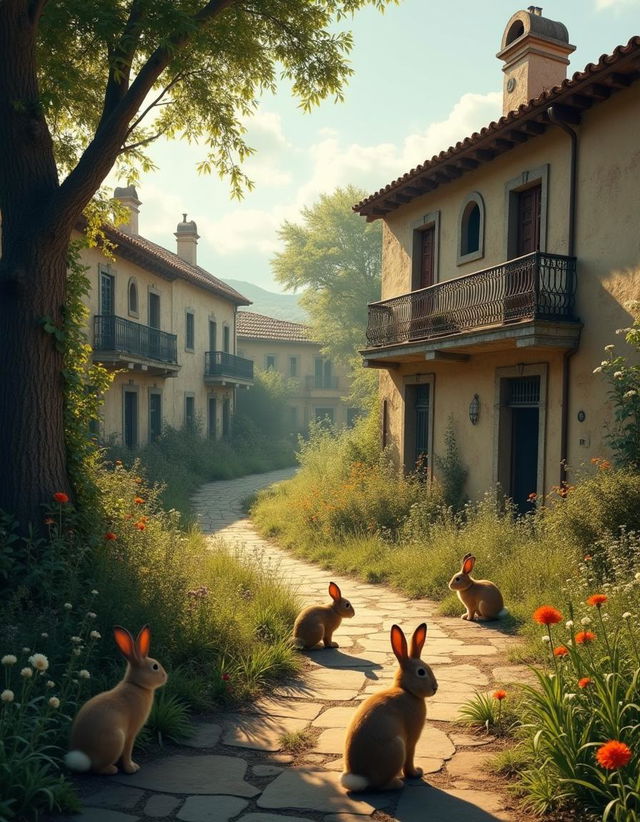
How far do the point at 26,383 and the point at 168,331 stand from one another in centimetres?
1908

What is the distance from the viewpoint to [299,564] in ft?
37.0

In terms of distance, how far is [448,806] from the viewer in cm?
366

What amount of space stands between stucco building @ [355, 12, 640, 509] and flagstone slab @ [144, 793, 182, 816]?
25.6ft

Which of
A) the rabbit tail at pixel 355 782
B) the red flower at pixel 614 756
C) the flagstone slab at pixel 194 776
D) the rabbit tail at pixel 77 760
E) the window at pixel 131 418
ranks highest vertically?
the window at pixel 131 418

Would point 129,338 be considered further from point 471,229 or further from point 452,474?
point 452,474

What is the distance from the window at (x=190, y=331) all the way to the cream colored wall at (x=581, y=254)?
51.0 feet

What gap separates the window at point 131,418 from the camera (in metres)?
21.9

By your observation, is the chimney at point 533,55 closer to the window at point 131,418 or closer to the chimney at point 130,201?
the window at point 131,418

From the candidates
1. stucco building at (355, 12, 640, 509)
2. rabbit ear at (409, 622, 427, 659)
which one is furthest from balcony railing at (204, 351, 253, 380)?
rabbit ear at (409, 622, 427, 659)

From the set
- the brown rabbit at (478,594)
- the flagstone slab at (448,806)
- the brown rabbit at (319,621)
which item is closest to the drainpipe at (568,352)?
the brown rabbit at (478,594)

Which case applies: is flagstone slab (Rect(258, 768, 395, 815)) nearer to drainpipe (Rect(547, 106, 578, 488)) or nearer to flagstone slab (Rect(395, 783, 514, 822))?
flagstone slab (Rect(395, 783, 514, 822))

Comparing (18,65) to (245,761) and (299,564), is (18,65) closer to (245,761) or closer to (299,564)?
(245,761)

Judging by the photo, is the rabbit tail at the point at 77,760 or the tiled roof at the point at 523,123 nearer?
the rabbit tail at the point at 77,760

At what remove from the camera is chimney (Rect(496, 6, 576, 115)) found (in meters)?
13.5
